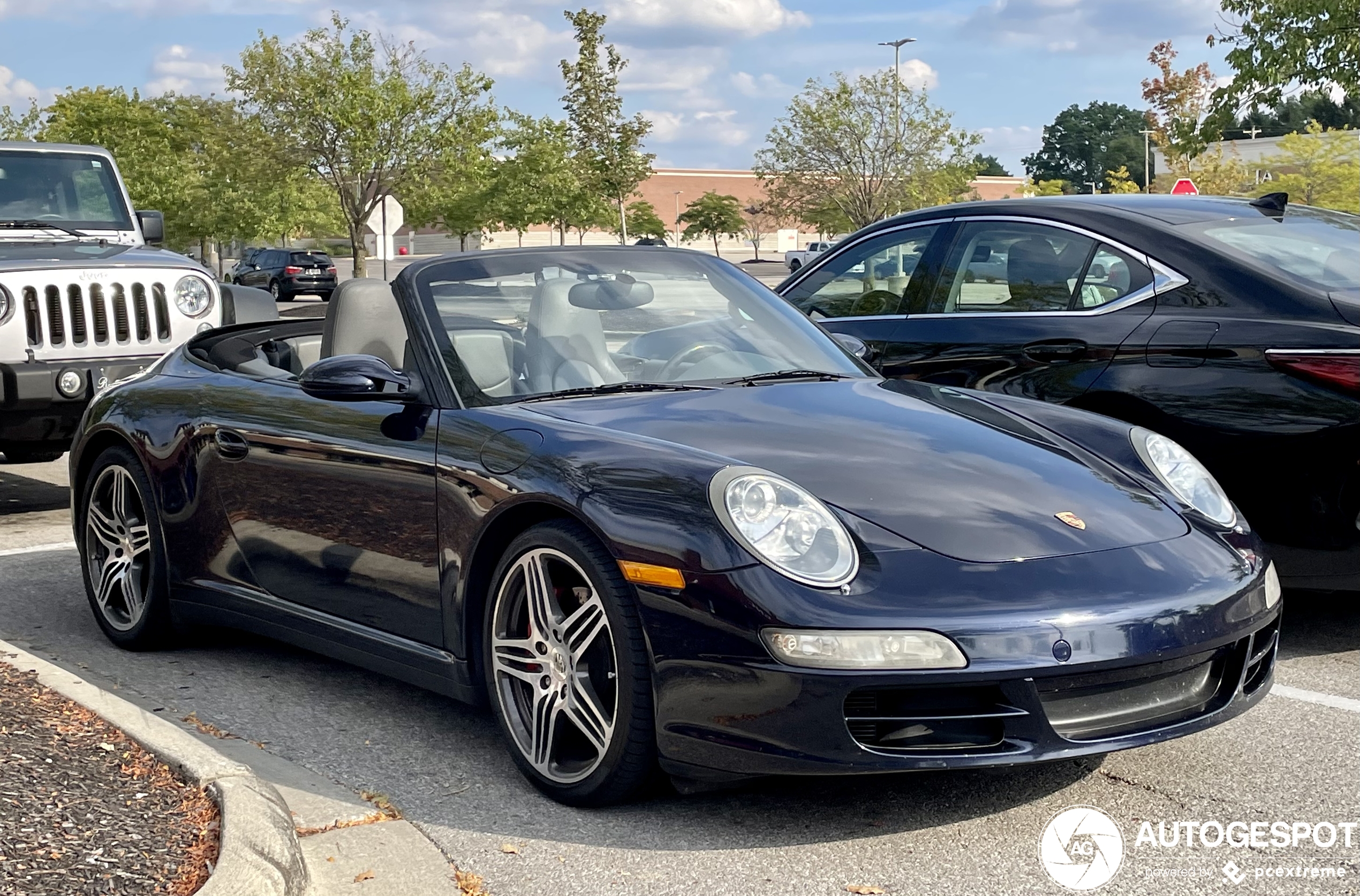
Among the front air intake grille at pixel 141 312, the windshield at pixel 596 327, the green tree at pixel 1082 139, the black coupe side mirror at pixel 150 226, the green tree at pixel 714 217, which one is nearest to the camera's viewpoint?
the windshield at pixel 596 327

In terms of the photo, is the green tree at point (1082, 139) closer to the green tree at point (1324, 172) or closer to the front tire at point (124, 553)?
the green tree at point (1324, 172)

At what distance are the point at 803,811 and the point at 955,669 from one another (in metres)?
0.71

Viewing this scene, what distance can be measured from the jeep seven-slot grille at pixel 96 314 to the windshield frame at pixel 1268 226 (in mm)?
6033

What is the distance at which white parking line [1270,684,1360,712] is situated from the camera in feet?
15.4

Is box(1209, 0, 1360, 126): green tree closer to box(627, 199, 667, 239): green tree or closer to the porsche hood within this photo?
the porsche hood

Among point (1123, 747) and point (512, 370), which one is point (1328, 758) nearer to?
point (1123, 747)

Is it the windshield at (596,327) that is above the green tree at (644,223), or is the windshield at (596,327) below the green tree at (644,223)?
above

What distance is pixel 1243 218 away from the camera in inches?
238

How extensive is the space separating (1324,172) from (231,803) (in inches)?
2205

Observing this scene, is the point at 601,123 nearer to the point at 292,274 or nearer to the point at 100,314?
the point at 292,274

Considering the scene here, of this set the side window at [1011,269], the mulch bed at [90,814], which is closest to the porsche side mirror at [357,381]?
the mulch bed at [90,814]

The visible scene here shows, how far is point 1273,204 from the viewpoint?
20.5 ft

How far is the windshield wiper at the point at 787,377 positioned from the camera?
471cm

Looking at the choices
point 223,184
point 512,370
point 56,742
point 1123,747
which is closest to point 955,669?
point 1123,747
